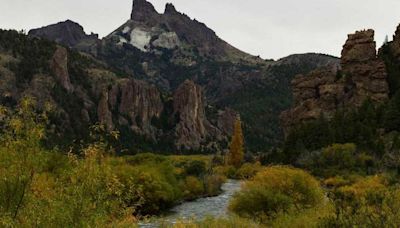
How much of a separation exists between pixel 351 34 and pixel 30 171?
13450 centimetres

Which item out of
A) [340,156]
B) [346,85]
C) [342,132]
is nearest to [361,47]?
[346,85]

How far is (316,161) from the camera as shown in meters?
105

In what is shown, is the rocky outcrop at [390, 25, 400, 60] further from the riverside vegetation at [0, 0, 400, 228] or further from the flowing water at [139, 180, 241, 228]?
the flowing water at [139, 180, 241, 228]

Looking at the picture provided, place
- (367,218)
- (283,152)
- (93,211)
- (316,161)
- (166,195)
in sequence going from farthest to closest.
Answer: (283,152) → (316,161) → (166,195) → (367,218) → (93,211)

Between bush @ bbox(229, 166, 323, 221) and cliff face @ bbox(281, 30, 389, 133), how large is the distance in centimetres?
7612

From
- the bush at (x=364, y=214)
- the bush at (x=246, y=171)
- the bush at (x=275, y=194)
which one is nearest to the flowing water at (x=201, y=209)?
the bush at (x=275, y=194)

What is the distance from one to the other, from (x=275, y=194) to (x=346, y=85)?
9224cm

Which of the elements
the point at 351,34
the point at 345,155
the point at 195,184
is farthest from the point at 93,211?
the point at 351,34

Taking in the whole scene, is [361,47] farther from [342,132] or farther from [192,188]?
[192,188]

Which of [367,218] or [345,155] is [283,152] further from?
[367,218]

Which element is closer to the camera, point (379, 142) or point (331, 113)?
point (379, 142)

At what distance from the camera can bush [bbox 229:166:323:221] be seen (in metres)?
51.2

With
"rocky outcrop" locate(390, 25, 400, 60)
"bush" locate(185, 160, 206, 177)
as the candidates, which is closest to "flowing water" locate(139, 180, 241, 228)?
"bush" locate(185, 160, 206, 177)

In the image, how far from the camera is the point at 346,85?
453 ft
